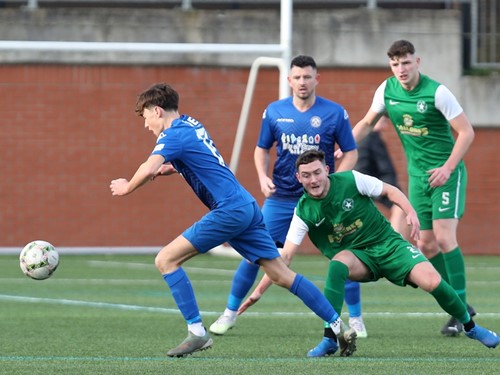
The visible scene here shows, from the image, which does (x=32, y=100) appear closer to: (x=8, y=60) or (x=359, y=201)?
(x=8, y=60)

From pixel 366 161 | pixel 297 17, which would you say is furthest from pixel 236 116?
pixel 366 161

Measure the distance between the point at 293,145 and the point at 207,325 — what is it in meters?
1.52

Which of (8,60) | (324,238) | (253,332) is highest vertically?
(8,60)

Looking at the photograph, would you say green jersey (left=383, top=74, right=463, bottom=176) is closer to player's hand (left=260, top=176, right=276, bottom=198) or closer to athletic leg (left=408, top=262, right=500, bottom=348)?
player's hand (left=260, top=176, right=276, bottom=198)

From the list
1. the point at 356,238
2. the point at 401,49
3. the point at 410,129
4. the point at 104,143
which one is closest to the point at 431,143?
the point at 410,129

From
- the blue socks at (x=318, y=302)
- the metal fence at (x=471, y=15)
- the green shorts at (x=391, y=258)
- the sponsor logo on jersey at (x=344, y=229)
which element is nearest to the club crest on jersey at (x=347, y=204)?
the sponsor logo on jersey at (x=344, y=229)

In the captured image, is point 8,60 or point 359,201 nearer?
point 359,201

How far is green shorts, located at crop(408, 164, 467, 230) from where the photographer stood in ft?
27.6

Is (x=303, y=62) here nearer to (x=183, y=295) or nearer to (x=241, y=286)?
(x=241, y=286)

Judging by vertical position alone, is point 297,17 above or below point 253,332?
above

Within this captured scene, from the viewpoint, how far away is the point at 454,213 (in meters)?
8.41

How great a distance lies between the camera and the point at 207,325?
29.0 ft

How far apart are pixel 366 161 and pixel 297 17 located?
4495 mm

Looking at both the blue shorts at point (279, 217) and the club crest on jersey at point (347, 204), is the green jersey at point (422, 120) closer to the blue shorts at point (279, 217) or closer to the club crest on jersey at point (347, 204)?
the blue shorts at point (279, 217)
